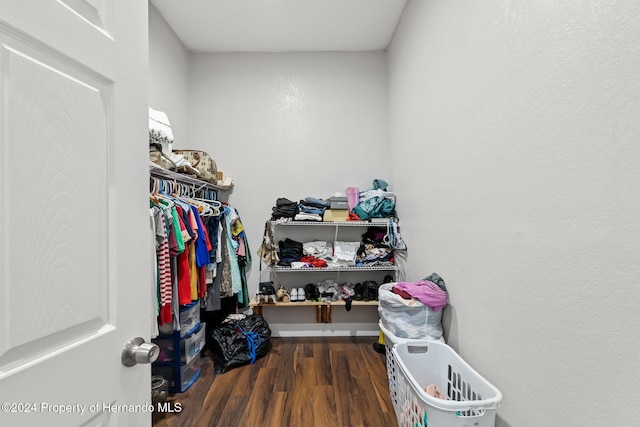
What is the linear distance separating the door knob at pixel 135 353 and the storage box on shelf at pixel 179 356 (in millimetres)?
1425

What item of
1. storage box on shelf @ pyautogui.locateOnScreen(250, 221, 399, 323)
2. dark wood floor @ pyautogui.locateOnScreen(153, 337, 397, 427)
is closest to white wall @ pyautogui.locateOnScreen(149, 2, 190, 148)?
storage box on shelf @ pyautogui.locateOnScreen(250, 221, 399, 323)

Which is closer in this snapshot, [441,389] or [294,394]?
[441,389]

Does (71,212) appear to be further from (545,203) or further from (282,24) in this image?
(282,24)

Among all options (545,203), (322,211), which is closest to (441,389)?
(545,203)

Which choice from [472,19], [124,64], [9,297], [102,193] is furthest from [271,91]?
[9,297]

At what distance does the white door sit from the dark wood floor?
124 centimetres

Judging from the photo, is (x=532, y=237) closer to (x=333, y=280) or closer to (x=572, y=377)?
(x=572, y=377)

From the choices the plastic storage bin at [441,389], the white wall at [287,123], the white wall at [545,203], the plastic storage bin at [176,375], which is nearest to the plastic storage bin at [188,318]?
the plastic storage bin at [176,375]

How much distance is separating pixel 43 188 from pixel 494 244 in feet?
4.71

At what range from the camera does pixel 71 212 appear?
0.53 metres

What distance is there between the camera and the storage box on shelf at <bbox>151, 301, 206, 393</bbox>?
1.91 meters

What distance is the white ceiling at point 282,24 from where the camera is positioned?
90.5 inches

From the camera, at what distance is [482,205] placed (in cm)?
126

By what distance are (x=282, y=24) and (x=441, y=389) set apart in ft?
10.1
